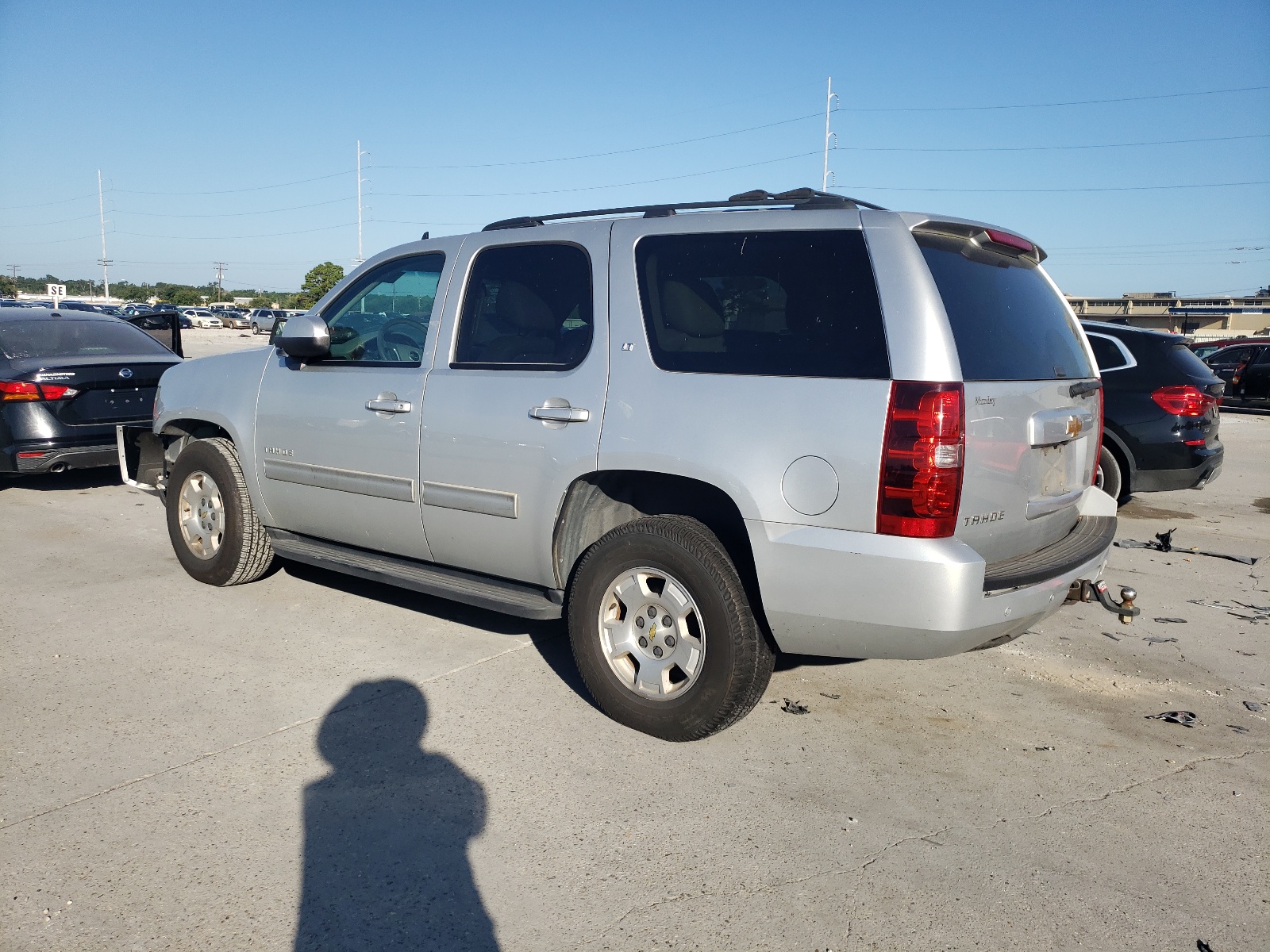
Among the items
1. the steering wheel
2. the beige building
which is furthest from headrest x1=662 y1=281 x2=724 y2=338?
the beige building

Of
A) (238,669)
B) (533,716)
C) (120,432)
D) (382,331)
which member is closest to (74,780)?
(238,669)

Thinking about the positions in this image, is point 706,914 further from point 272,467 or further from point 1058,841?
point 272,467

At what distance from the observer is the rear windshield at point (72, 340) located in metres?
8.42

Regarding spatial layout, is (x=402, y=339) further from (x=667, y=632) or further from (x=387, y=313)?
(x=667, y=632)

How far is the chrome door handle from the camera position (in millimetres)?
4008

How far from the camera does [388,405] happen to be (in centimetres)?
471

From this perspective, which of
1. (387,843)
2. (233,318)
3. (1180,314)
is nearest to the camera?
(387,843)

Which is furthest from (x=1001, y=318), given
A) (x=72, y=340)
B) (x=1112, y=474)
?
(x=72, y=340)

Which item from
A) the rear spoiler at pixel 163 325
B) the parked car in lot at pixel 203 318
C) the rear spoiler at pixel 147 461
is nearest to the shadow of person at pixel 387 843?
the rear spoiler at pixel 147 461

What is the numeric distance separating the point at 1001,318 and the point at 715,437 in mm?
1193

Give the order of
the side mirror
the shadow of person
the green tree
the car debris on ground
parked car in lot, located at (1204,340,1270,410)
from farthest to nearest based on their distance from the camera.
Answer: the green tree < parked car in lot, located at (1204,340,1270,410) < the side mirror < the car debris on ground < the shadow of person

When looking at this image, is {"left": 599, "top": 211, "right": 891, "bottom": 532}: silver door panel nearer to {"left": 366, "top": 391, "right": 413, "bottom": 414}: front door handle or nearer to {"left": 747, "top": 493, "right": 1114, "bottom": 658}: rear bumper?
{"left": 747, "top": 493, "right": 1114, "bottom": 658}: rear bumper

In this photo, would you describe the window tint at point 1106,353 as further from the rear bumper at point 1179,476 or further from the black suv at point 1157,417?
the rear bumper at point 1179,476

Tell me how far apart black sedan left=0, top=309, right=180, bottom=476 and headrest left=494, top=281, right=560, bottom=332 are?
4.87 meters
